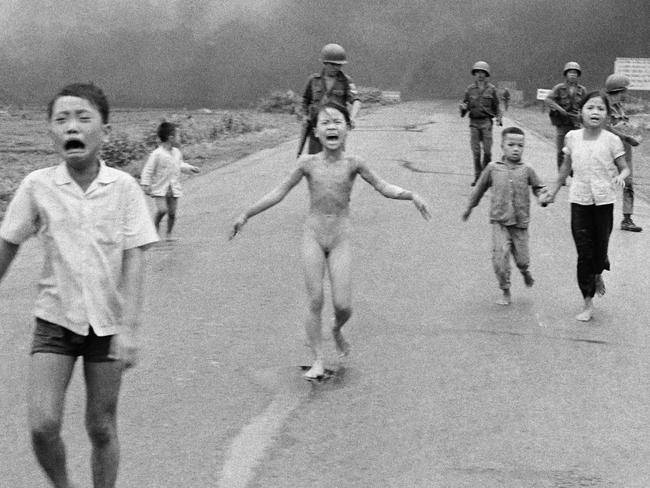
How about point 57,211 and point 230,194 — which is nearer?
point 57,211

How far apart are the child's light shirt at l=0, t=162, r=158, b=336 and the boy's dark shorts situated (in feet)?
0.10

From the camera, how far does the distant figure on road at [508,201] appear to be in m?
8.13

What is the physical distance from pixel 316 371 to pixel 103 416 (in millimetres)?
2301

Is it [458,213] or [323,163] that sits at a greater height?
[323,163]

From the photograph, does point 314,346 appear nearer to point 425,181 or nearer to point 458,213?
point 458,213

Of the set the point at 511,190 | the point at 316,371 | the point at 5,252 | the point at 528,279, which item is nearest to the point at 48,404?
the point at 5,252

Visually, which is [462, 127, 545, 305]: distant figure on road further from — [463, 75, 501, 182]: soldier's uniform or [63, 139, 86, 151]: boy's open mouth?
[463, 75, 501, 182]: soldier's uniform

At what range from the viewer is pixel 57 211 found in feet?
12.9

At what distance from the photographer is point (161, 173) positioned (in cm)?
1051

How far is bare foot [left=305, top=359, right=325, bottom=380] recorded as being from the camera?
242 inches

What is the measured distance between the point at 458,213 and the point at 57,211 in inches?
360

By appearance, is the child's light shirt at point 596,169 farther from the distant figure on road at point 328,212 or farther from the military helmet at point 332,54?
the military helmet at point 332,54

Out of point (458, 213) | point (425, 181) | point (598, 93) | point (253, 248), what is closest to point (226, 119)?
point (425, 181)

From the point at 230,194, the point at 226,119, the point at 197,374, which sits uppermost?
the point at 197,374
